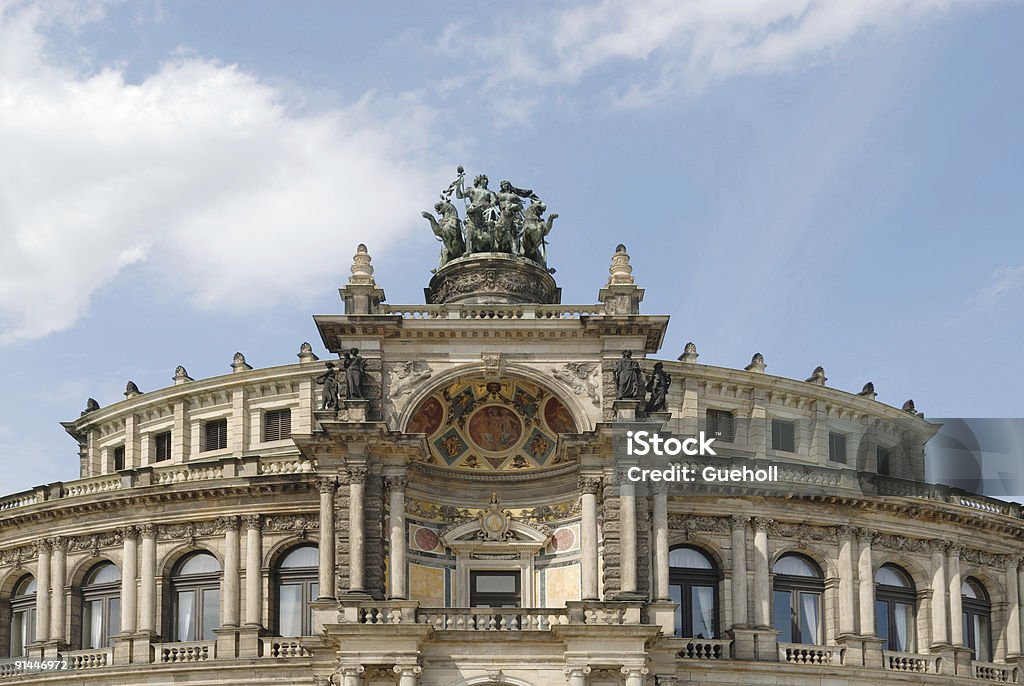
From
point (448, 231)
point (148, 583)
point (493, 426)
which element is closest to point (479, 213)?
point (448, 231)

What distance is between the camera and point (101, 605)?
63.5m

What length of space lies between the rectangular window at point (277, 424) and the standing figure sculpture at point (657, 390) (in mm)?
20100

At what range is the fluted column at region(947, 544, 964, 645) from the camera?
62938mm

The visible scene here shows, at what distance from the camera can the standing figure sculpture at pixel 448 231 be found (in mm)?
62219

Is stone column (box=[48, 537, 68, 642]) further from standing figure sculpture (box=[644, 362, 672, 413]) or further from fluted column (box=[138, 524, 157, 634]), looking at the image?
standing figure sculpture (box=[644, 362, 672, 413])

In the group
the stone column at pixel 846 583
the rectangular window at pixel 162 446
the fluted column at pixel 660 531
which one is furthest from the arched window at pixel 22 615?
the stone column at pixel 846 583

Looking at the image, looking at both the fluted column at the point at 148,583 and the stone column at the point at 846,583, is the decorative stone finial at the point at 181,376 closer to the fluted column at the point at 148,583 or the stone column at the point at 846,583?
A: the fluted column at the point at 148,583

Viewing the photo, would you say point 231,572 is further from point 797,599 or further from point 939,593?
point 939,593

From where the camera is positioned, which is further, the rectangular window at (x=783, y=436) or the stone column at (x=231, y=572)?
the rectangular window at (x=783, y=436)

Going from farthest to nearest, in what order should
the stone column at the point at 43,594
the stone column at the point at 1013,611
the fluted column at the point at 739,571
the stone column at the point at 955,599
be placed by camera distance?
the stone column at the point at 1013,611
the stone column at the point at 43,594
the stone column at the point at 955,599
the fluted column at the point at 739,571

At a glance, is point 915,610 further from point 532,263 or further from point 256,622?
point 256,622

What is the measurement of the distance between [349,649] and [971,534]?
27157 mm

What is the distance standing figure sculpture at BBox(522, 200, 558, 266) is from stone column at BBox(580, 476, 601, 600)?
1186cm

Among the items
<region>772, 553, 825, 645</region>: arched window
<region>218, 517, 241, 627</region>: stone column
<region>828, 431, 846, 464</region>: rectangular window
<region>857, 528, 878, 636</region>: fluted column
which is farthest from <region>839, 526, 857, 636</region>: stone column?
<region>218, 517, 241, 627</region>: stone column
